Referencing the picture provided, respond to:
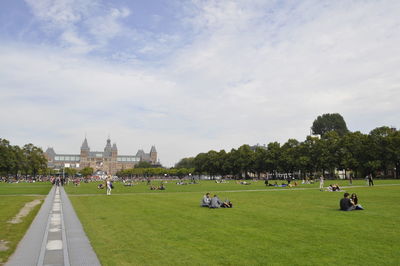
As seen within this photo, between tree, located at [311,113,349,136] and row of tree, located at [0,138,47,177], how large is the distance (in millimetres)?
115555

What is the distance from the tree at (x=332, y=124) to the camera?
135m

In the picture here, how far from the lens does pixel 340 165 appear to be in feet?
319

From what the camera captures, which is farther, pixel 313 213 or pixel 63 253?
pixel 313 213

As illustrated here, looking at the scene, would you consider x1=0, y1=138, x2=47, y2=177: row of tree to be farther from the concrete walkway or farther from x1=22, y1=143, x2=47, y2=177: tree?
the concrete walkway

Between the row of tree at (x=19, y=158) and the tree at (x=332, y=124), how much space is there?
116 m

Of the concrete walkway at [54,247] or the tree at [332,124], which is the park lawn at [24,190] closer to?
the concrete walkway at [54,247]

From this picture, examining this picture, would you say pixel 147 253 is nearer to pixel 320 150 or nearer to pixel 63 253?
pixel 63 253

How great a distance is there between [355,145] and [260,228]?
87960mm

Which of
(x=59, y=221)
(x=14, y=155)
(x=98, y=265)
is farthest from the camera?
(x=14, y=155)

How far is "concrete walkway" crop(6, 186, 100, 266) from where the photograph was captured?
10.4 metres

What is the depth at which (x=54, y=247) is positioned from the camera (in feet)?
40.4

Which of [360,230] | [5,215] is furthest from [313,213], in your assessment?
[5,215]

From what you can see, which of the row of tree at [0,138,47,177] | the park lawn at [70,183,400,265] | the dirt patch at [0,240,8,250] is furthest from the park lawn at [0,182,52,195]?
the row of tree at [0,138,47,177]

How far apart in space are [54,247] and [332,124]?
13563 cm
